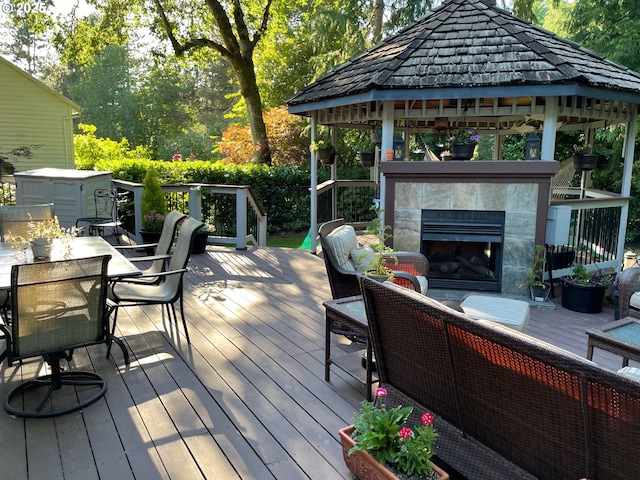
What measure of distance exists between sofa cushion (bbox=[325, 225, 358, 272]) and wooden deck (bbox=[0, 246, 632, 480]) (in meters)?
0.67

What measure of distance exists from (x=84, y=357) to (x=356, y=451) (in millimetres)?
2576

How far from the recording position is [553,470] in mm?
1841

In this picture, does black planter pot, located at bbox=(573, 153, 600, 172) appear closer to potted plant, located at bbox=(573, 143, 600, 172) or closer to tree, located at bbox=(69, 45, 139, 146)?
potted plant, located at bbox=(573, 143, 600, 172)

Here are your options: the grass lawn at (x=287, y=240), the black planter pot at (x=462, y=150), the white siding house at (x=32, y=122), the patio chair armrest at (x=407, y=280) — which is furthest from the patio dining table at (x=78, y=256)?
the white siding house at (x=32, y=122)


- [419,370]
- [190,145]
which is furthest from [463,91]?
[190,145]

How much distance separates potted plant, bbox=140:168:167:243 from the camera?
25.0 feet

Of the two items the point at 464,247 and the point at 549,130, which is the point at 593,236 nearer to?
the point at 549,130

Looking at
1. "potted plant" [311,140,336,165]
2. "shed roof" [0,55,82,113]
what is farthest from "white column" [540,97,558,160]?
"shed roof" [0,55,82,113]

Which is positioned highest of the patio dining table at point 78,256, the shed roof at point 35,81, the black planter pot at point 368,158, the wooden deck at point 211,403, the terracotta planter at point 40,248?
the shed roof at point 35,81

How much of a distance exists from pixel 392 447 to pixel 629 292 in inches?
136

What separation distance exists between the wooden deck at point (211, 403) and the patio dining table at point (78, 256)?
731 mm

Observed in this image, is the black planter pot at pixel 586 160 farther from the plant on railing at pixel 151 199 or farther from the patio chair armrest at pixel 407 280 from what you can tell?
the plant on railing at pixel 151 199

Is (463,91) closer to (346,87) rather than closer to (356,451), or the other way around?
(346,87)

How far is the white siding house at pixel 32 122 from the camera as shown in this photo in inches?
603
